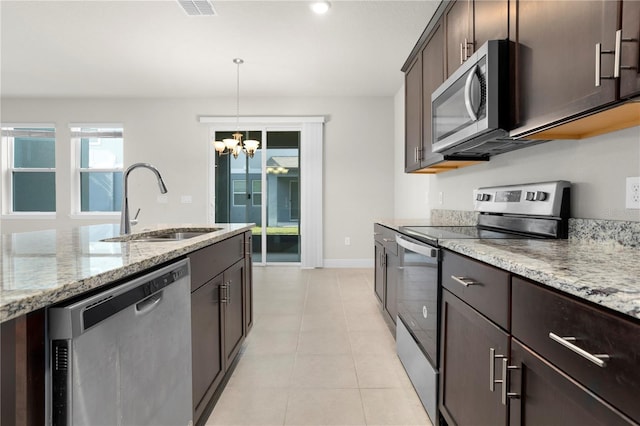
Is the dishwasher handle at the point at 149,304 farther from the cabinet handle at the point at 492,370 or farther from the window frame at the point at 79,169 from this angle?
the window frame at the point at 79,169

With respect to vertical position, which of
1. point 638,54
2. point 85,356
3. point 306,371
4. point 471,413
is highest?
point 638,54

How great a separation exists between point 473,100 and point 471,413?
1.30 metres

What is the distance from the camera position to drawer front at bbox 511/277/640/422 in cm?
57

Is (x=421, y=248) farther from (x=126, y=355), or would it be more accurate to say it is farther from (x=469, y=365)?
(x=126, y=355)

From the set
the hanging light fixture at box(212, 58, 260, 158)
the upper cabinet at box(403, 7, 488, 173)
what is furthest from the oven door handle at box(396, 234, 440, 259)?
the hanging light fixture at box(212, 58, 260, 158)

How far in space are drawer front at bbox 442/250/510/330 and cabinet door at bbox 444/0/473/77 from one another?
1.18m

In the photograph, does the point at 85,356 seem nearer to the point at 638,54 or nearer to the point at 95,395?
the point at 95,395

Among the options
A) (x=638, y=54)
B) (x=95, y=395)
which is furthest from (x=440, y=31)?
(x=95, y=395)

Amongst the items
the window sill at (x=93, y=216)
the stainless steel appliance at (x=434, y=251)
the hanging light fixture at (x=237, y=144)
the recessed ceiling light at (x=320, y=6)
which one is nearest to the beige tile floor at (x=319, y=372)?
the stainless steel appliance at (x=434, y=251)

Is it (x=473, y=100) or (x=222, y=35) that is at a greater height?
(x=222, y=35)

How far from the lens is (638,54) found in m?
0.85

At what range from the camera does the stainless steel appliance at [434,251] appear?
4.82 feet

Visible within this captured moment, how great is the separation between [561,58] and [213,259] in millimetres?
1613

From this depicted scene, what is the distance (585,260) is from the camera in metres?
0.93
